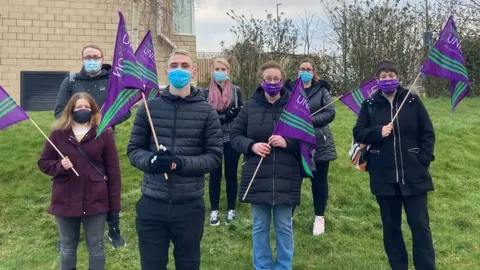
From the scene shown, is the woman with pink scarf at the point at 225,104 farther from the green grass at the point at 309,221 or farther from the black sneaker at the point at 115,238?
the black sneaker at the point at 115,238

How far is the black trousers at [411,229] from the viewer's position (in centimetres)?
474

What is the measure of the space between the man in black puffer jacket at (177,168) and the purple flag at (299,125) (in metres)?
0.87

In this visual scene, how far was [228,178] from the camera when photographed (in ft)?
21.1

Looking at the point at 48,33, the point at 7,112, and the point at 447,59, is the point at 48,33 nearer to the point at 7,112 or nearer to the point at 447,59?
the point at 7,112

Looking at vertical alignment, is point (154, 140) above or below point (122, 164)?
above

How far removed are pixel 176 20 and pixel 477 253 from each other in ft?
47.8

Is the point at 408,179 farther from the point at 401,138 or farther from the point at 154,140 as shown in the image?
the point at 154,140

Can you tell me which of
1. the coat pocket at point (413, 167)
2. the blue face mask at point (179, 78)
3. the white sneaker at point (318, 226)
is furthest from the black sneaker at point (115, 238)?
the coat pocket at point (413, 167)

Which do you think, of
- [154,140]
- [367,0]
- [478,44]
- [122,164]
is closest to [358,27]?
[367,0]

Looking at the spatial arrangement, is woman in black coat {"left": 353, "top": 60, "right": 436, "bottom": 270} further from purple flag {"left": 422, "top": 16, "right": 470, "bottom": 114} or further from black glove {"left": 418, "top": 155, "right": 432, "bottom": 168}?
purple flag {"left": 422, "top": 16, "right": 470, "bottom": 114}

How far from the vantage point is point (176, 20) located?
726 inches

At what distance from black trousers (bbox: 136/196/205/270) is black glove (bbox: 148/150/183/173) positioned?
12.6 inches

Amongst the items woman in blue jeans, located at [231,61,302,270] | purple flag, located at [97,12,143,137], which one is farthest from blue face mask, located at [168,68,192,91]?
woman in blue jeans, located at [231,61,302,270]

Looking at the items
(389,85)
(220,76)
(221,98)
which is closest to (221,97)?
(221,98)
